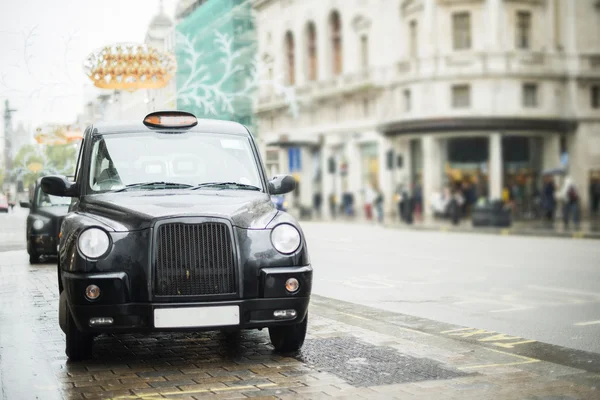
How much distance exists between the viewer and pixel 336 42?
187 ft

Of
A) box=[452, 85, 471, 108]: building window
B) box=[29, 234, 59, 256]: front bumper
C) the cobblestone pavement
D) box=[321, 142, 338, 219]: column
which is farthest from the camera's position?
box=[321, 142, 338, 219]: column

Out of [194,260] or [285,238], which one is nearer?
[194,260]

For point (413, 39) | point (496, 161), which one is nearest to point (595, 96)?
point (496, 161)

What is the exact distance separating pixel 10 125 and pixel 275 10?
40848mm

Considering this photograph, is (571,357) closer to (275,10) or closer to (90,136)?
(90,136)

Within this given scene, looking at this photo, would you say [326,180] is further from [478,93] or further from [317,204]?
[478,93]

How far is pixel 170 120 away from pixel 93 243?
1891 millimetres

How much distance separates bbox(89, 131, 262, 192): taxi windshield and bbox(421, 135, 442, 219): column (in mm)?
40349

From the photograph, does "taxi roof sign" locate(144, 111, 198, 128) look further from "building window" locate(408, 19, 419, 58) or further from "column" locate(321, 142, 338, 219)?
"column" locate(321, 142, 338, 219)

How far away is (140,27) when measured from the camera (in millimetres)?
22547

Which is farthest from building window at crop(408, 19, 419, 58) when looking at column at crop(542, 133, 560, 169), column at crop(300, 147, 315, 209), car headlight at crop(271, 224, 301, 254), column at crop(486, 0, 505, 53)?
car headlight at crop(271, 224, 301, 254)

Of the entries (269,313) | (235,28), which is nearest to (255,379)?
(269,313)

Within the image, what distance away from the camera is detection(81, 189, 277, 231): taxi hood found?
6703 mm

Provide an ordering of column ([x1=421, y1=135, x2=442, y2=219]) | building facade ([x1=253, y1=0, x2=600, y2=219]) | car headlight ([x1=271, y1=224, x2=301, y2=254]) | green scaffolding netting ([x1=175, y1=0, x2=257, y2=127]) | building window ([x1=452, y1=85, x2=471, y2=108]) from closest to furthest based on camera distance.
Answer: car headlight ([x1=271, y1=224, x2=301, y2=254]) < green scaffolding netting ([x1=175, y1=0, x2=257, y2=127]) < building facade ([x1=253, y1=0, x2=600, y2=219]) < building window ([x1=452, y1=85, x2=471, y2=108]) < column ([x1=421, y1=135, x2=442, y2=219])
